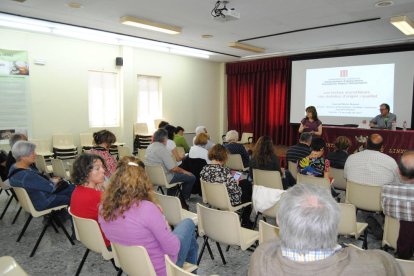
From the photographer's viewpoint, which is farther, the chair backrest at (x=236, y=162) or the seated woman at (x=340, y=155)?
the chair backrest at (x=236, y=162)

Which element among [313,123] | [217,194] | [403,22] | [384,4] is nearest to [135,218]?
[217,194]

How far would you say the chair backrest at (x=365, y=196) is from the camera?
339 cm

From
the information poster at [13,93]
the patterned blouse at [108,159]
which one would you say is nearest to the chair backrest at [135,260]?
the patterned blouse at [108,159]

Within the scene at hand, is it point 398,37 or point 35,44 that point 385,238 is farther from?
point 35,44

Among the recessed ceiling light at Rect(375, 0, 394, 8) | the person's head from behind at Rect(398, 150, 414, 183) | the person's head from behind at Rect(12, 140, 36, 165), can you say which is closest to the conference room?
the recessed ceiling light at Rect(375, 0, 394, 8)

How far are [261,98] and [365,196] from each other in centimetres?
770

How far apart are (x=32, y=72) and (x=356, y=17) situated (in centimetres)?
665

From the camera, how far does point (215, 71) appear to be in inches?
452

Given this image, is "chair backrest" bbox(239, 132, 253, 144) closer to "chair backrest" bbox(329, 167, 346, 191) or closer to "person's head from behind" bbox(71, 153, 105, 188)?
"chair backrest" bbox(329, 167, 346, 191)

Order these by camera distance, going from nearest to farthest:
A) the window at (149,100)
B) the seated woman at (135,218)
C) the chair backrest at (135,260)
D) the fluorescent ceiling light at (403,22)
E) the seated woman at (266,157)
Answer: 1. the chair backrest at (135,260)
2. the seated woman at (135,218)
3. the seated woman at (266,157)
4. the fluorescent ceiling light at (403,22)
5. the window at (149,100)

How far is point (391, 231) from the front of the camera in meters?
2.64

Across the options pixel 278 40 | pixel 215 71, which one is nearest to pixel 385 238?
pixel 278 40

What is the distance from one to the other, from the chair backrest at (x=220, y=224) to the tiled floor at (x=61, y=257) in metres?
0.49

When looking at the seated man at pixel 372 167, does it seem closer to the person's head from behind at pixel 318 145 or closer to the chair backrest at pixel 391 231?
the person's head from behind at pixel 318 145
